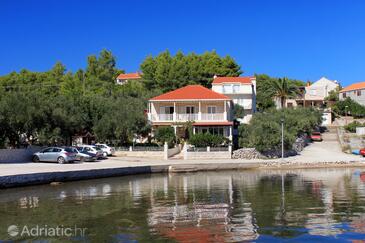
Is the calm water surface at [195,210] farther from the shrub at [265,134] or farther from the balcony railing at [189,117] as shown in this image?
the balcony railing at [189,117]

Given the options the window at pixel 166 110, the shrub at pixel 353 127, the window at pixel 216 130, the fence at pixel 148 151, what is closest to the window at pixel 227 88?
the window at pixel 166 110

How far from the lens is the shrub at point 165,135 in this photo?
53.0m

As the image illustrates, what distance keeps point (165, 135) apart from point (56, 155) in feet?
49.4

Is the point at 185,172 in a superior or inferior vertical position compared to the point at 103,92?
inferior

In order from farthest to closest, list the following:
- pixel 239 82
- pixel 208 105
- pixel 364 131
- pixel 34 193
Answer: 1. pixel 239 82
2. pixel 364 131
3. pixel 208 105
4. pixel 34 193

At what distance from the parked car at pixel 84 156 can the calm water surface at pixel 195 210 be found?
11.2m

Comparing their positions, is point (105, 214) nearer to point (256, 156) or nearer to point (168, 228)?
point (168, 228)

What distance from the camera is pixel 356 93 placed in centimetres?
9762

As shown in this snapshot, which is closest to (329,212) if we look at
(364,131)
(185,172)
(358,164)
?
(185,172)

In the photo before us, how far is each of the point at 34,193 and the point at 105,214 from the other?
9036 mm

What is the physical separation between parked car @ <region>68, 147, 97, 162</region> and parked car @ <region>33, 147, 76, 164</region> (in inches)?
28.7

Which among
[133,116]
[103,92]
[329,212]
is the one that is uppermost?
[103,92]

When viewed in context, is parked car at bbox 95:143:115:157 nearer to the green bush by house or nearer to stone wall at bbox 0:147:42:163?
stone wall at bbox 0:147:42:163

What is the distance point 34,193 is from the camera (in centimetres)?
2605
